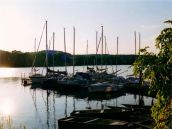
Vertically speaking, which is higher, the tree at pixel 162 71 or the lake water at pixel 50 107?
the tree at pixel 162 71

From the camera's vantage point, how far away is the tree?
8961 millimetres

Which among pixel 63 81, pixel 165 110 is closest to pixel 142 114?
pixel 165 110

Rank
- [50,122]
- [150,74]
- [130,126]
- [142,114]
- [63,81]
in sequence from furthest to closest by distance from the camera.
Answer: [63,81] → [50,122] → [142,114] → [130,126] → [150,74]

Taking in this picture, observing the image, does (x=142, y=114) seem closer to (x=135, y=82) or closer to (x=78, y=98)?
(x=78, y=98)

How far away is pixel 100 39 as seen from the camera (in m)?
91.9

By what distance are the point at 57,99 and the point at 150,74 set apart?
57.5 metres

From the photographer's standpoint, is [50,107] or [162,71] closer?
[162,71]

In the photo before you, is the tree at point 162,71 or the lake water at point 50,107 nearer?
the tree at point 162,71

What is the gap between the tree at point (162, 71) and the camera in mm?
8961

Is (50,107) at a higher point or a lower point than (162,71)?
lower

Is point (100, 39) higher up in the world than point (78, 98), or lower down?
higher up

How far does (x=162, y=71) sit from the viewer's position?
893cm

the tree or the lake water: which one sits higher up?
the tree

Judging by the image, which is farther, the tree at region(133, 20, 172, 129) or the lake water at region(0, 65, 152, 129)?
the lake water at region(0, 65, 152, 129)
